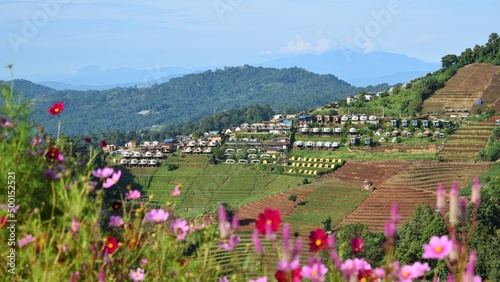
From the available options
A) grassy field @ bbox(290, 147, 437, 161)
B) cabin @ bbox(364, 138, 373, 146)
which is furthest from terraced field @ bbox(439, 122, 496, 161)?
cabin @ bbox(364, 138, 373, 146)

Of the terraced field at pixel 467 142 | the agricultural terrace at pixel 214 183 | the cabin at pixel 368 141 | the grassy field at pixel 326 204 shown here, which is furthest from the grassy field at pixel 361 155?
the grassy field at pixel 326 204

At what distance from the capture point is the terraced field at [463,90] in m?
46.0

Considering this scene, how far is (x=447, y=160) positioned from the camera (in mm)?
36094

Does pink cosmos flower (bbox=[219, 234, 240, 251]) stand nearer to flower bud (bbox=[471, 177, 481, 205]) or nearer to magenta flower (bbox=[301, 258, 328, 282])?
magenta flower (bbox=[301, 258, 328, 282])

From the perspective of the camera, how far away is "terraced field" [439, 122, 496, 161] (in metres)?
36.5

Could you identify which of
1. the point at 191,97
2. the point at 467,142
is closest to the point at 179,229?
the point at 467,142

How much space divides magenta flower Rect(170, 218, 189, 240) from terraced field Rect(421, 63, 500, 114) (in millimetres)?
44806

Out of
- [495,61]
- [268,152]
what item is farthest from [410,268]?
[495,61]

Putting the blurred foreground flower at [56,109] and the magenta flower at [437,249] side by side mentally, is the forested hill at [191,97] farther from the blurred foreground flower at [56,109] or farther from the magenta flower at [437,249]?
the magenta flower at [437,249]

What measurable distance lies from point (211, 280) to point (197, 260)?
91mm

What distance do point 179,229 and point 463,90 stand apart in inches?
1892

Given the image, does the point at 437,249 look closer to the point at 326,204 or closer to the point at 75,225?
the point at 75,225

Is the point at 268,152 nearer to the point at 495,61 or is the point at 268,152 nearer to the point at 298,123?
the point at 298,123

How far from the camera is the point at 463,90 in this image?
47.9 m
